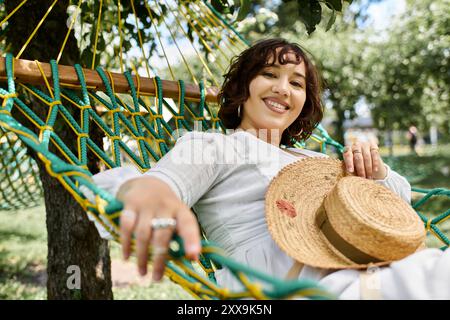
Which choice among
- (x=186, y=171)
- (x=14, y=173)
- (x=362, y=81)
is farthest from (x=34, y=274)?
(x=362, y=81)

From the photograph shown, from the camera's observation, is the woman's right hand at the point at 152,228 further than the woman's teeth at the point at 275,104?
No

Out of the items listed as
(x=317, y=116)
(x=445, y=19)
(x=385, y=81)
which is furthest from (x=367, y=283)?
(x=385, y=81)

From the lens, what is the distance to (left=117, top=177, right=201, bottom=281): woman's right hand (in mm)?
744

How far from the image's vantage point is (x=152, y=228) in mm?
750

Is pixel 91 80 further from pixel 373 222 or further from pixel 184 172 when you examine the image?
pixel 373 222

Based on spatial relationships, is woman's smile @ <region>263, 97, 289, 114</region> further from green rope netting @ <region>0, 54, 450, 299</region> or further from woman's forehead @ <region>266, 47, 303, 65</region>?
green rope netting @ <region>0, 54, 450, 299</region>

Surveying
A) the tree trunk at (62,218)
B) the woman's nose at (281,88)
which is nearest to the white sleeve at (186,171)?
the woman's nose at (281,88)

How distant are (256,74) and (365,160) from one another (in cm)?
43

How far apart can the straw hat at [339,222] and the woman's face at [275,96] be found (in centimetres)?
20

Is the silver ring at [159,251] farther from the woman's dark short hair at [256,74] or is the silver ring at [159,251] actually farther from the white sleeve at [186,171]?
the woman's dark short hair at [256,74]

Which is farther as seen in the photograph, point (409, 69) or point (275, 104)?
point (409, 69)

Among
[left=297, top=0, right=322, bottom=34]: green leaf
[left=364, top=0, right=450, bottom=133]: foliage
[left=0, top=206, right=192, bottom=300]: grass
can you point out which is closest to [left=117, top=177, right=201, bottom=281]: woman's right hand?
[left=297, top=0, right=322, bottom=34]: green leaf

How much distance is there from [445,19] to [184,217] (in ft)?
15.0

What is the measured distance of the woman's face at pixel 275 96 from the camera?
4.79 ft
